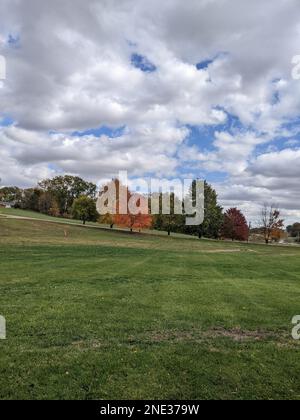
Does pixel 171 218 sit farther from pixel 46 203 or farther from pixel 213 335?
pixel 213 335

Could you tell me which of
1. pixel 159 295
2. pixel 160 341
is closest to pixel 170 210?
pixel 159 295

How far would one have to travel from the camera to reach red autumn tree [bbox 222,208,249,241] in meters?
78.2

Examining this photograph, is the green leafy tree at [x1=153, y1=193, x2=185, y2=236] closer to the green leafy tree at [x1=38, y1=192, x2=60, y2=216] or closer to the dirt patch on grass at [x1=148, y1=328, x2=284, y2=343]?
the green leafy tree at [x1=38, y1=192, x2=60, y2=216]

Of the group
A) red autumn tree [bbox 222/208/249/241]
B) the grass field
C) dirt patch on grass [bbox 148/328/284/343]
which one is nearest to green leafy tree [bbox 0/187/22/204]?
red autumn tree [bbox 222/208/249/241]

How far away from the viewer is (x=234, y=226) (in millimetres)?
78688

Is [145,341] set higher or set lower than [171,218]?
lower

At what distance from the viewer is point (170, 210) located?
7150 centimetres

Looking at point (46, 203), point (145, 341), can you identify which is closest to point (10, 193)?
point (46, 203)

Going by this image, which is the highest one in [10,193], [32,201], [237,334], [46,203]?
[10,193]

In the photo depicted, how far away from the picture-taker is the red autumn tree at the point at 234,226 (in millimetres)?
78250

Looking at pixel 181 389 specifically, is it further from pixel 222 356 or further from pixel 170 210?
pixel 170 210
